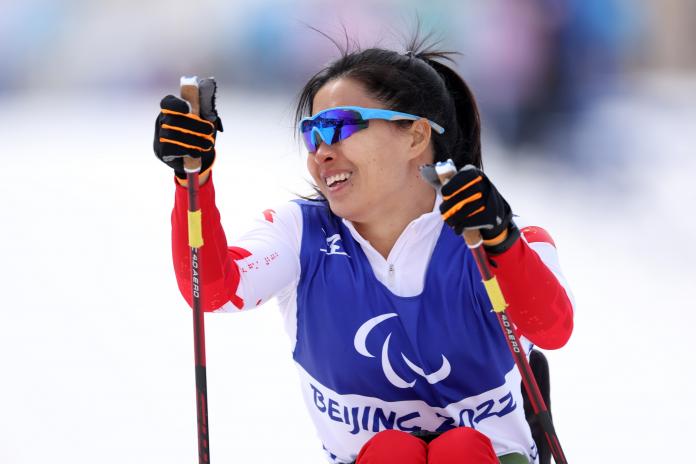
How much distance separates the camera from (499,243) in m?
1.72

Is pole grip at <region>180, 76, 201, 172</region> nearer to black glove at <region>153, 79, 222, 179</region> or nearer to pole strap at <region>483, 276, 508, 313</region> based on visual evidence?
black glove at <region>153, 79, 222, 179</region>

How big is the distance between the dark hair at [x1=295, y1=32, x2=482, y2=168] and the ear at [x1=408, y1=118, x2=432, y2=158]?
1.0 inches

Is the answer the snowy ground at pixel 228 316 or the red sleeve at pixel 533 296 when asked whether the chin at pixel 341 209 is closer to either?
the red sleeve at pixel 533 296

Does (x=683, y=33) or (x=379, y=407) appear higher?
(x=683, y=33)

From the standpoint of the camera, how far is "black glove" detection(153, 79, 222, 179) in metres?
1.72

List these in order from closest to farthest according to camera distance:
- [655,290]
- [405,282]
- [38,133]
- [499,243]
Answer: [499,243] → [405,282] → [655,290] → [38,133]

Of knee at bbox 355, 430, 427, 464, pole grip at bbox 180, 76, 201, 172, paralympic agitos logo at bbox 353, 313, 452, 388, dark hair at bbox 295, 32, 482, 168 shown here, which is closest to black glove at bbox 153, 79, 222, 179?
pole grip at bbox 180, 76, 201, 172

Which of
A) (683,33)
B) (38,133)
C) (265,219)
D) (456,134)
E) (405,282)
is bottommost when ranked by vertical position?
(405,282)

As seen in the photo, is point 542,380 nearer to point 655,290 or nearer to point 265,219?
point 265,219

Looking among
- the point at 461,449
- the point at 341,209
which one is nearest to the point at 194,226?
the point at 341,209

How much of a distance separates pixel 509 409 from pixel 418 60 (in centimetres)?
79

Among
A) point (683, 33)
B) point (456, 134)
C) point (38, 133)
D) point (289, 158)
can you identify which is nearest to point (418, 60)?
point (456, 134)

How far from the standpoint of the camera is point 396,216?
2.06 m

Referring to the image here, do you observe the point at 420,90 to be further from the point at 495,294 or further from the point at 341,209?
the point at 495,294
